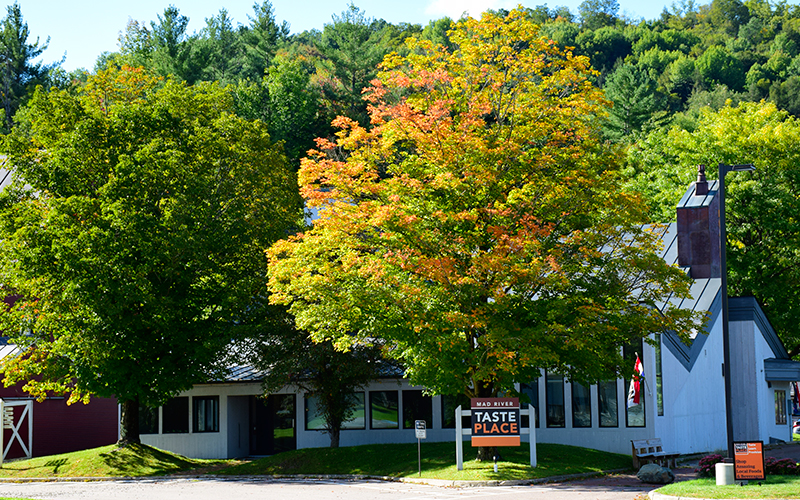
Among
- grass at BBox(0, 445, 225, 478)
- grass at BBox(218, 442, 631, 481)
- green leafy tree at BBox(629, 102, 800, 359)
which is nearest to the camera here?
grass at BBox(218, 442, 631, 481)

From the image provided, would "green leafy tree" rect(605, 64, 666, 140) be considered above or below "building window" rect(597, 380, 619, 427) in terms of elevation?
above

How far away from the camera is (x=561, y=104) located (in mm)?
23812

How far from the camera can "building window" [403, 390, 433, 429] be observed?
3256cm

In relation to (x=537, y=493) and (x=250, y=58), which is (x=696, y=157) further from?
(x=250, y=58)

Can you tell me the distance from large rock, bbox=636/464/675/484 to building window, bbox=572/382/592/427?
26.3 feet

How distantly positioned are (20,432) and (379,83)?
22054mm

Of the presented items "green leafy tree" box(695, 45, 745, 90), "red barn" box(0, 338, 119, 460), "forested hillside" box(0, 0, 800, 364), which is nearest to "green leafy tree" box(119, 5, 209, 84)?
"forested hillside" box(0, 0, 800, 364)

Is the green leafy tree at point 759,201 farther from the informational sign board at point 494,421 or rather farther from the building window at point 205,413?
the building window at point 205,413

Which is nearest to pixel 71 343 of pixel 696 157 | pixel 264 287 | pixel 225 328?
pixel 225 328

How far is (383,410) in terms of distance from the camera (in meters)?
32.9

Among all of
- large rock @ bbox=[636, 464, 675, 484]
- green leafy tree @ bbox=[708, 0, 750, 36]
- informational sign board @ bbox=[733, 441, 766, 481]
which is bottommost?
large rock @ bbox=[636, 464, 675, 484]

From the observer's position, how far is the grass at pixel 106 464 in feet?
90.6

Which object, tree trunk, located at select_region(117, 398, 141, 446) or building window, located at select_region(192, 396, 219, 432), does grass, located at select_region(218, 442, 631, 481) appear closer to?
tree trunk, located at select_region(117, 398, 141, 446)

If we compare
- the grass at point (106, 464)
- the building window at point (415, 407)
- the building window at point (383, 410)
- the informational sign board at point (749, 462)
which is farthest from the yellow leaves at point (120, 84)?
the informational sign board at point (749, 462)
